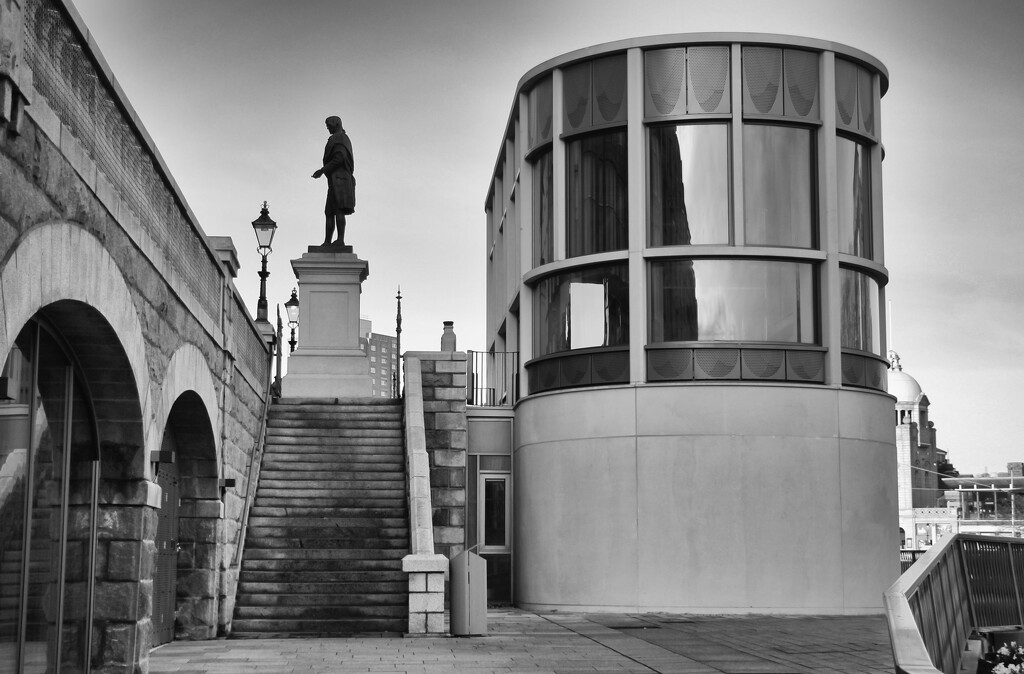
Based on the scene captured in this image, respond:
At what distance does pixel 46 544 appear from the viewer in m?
9.81

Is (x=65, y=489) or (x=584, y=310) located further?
(x=584, y=310)

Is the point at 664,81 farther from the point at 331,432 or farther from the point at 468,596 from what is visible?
the point at 468,596

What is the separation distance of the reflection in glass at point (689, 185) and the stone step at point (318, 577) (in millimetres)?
8450

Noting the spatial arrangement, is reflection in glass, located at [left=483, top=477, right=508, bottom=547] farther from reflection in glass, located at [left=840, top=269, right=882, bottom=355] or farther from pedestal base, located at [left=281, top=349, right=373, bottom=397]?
reflection in glass, located at [left=840, top=269, right=882, bottom=355]

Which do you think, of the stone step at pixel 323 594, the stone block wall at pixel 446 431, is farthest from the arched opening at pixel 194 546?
the stone block wall at pixel 446 431

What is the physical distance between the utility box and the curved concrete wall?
6130mm

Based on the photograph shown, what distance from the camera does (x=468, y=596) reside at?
650 inches

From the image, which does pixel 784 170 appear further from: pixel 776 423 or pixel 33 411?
pixel 33 411

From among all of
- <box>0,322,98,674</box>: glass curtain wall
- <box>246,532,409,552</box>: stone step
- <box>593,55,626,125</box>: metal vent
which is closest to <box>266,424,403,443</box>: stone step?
<box>246,532,409,552</box>: stone step

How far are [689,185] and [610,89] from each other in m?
2.35

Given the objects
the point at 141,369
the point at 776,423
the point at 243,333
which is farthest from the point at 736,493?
the point at 141,369

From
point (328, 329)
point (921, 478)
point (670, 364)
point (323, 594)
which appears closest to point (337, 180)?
point (328, 329)

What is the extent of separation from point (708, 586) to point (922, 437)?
134m

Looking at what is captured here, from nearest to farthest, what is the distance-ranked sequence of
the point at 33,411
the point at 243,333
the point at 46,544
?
the point at 33,411, the point at 46,544, the point at 243,333
